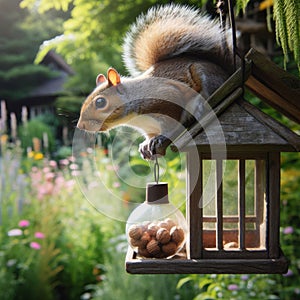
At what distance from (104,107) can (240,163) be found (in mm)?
276

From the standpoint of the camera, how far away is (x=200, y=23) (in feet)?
3.25

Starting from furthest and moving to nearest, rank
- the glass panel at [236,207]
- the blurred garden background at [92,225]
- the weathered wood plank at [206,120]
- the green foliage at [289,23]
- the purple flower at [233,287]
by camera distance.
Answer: the blurred garden background at [92,225], the purple flower at [233,287], the glass panel at [236,207], the green foliage at [289,23], the weathered wood plank at [206,120]

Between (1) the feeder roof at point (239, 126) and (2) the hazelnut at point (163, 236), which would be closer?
(1) the feeder roof at point (239, 126)

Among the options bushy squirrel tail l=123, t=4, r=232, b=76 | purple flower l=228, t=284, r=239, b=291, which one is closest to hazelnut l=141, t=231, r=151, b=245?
bushy squirrel tail l=123, t=4, r=232, b=76

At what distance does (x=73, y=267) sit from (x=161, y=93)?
216 centimetres

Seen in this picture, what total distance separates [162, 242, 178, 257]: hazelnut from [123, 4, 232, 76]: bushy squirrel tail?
14.1 inches

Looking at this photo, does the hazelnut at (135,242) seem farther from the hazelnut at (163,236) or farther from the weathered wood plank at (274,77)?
the weathered wood plank at (274,77)

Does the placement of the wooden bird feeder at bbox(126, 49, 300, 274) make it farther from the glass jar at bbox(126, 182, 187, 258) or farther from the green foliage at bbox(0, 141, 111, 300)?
the green foliage at bbox(0, 141, 111, 300)

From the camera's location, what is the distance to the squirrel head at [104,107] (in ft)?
3.00

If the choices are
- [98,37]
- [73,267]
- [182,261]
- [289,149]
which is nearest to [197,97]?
[289,149]

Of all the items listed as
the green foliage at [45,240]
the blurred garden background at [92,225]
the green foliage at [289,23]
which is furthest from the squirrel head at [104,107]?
the green foliage at [45,240]

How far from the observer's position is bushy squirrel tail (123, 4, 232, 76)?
3.14 ft

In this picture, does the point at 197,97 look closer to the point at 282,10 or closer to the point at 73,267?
the point at 282,10

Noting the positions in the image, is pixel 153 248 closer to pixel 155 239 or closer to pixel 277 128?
pixel 155 239
